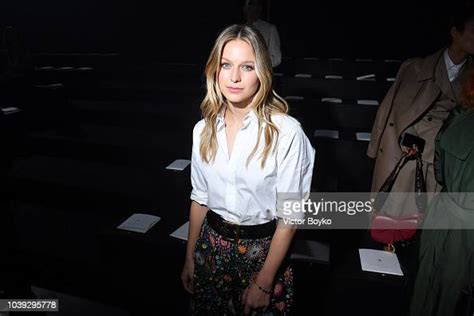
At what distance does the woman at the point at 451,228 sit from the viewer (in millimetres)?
1403

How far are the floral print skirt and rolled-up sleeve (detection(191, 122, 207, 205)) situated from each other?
0.10 meters

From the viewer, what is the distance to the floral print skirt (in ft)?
4.35

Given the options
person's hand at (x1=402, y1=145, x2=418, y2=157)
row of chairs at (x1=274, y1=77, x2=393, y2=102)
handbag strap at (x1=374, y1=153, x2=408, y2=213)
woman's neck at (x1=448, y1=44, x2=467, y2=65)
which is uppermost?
woman's neck at (x1=448, y1=44, x2=467, y2=65)

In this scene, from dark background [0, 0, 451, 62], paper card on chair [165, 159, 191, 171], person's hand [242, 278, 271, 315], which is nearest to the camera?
person's hand [242, 278, 271, 315]

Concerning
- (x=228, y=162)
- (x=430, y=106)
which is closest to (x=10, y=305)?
(x=228, y=162)

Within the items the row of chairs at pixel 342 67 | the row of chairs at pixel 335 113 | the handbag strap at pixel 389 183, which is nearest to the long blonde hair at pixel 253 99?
the handbag strap at pixel 389 183

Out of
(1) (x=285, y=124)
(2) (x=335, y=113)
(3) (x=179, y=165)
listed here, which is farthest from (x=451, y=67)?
(2) (x=335, y=113)

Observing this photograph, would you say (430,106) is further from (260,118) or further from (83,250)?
(83,250)

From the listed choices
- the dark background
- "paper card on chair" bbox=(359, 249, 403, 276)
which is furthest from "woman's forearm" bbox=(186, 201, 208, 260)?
the dark background

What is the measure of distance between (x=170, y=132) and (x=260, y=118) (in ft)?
10.8

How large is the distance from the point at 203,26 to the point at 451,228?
7.25 metres

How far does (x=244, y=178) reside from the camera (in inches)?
49.8

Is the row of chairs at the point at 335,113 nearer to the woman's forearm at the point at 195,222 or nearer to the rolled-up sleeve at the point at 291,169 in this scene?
the woman's forearm at the point at 195,222

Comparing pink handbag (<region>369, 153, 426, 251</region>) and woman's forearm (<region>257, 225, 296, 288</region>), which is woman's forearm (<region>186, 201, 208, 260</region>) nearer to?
woman's forearm (<region>257, 225, 296, 288</region>)
